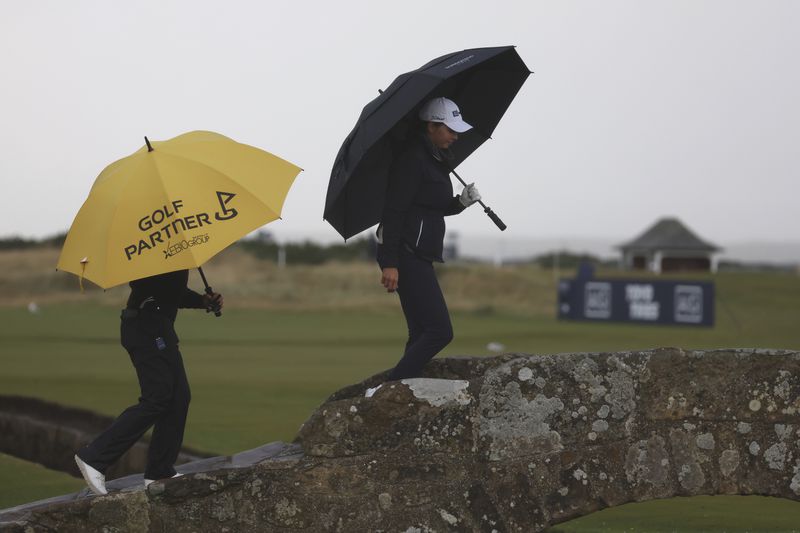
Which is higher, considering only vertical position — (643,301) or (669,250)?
(669,250)

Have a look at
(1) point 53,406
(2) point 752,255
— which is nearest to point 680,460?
(1) point 53,406

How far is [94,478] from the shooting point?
6.47m

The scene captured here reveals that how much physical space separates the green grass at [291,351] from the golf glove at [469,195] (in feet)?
10.4

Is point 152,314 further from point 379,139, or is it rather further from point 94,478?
point 379,139

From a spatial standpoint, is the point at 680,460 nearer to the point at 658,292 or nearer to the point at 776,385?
the point at 776,385

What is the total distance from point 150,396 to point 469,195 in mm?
2057

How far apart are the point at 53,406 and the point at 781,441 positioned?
1104 cm

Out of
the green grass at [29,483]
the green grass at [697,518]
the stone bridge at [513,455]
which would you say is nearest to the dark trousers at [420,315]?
the stone bridge at [513,455]

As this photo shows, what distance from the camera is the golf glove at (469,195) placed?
6.75 meters

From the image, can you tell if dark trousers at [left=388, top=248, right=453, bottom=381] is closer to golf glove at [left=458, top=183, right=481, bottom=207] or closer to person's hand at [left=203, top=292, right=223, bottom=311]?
golf glove at [left=458, top=183, right=481, bottom=207]

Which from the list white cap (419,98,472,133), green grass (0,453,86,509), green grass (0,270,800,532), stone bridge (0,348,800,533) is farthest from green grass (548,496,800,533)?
green grass (0,453,86,509)

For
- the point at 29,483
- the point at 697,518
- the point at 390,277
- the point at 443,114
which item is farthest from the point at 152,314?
the point at 697,518

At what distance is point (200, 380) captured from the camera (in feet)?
61.8

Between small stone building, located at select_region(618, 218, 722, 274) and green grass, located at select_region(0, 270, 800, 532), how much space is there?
23055 millimetres
